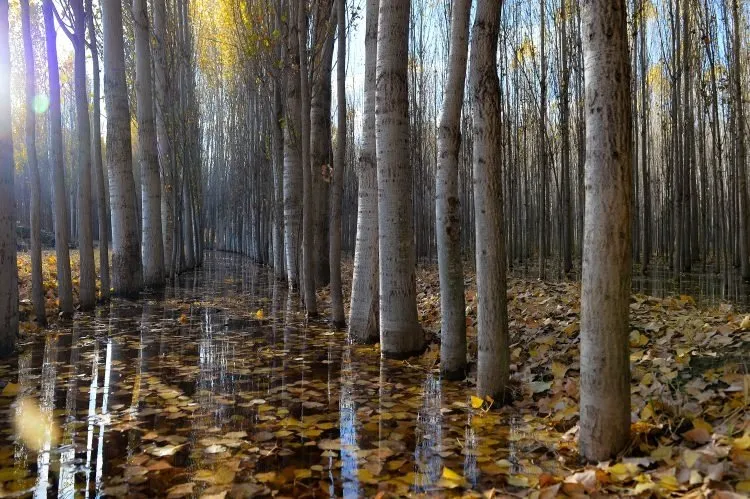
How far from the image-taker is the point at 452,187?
3.67 metres

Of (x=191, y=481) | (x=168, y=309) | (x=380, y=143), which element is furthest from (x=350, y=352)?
(x=168, y=309)

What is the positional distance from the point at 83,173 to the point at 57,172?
29.1 inches

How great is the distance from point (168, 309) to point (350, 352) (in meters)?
4.18

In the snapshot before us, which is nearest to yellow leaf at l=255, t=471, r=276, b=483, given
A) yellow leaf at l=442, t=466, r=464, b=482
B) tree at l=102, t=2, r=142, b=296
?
yellow leaf at l=442, t=466, r=464, b=482

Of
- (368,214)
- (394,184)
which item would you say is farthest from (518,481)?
(368,214)

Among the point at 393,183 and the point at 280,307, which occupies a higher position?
the point at 393,183

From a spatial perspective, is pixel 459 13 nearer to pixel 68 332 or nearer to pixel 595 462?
pixel 595 462

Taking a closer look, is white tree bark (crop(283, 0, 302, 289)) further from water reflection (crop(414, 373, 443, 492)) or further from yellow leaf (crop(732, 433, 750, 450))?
yellow leaf (crop(732, 433, 750, 450))

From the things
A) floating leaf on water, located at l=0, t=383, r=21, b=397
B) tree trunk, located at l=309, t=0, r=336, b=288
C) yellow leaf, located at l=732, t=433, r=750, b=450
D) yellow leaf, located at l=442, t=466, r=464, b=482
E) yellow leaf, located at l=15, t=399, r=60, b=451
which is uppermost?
tree trunk, located at l=309, t=0, r=336, b=288

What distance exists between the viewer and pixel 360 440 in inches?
105

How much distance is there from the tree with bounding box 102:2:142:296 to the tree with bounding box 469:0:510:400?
7361 millimetres

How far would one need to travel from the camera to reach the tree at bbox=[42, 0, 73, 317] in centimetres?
627

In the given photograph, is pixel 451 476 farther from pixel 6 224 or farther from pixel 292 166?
pixel 292 166

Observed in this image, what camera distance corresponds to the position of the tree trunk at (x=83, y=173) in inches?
289
